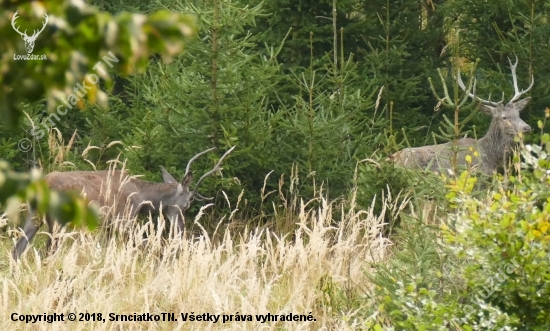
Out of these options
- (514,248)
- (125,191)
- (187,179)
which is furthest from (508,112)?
(514,248)

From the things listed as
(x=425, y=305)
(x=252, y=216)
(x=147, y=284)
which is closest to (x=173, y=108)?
(x=252, y=216)

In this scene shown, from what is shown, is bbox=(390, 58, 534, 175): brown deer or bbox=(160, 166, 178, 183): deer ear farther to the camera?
bbox=(390, 58, 534, 175): brown deer

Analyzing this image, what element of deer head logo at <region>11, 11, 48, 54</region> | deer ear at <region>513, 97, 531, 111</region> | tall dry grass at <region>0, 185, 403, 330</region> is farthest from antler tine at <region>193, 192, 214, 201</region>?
deer head logo at <region>11, 11, 48, 54</region>

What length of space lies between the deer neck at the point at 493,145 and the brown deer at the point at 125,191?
12.4 ft

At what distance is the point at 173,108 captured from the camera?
8453 mm

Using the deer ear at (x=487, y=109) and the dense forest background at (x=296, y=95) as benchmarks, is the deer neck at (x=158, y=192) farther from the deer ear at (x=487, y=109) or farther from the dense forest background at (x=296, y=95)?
the deer ear at (x=487, y=109)

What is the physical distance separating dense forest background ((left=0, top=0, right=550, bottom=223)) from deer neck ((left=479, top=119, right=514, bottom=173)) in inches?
14.0

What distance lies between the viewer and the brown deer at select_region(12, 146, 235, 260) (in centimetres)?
779

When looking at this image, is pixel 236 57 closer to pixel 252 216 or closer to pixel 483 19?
pixel 252 216

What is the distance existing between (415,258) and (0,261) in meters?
3.67

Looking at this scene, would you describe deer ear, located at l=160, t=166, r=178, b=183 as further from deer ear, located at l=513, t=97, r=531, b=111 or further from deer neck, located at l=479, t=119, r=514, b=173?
deer ear, located at l=513, t=97, r=531, b=111

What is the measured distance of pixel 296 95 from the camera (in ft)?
32.7

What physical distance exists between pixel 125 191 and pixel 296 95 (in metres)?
2.58

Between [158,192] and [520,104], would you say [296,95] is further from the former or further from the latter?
[520,104]
